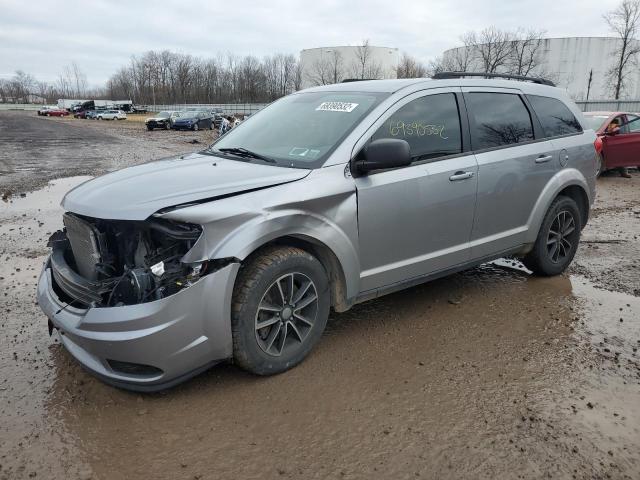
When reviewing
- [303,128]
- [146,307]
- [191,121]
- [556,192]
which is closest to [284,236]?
[146,307]

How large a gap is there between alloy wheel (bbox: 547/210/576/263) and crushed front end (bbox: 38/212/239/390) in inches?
138

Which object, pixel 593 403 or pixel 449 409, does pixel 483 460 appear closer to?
pixel 449 409

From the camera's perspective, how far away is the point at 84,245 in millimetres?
3213

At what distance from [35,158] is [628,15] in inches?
1953

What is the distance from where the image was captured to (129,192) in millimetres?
3059

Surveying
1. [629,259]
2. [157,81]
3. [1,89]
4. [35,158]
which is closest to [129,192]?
[629,259]

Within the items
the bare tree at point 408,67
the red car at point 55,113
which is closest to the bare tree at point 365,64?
the bare tree at point 408,67

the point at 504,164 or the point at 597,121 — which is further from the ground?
the point at 597,121

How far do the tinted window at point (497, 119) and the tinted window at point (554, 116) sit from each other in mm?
194

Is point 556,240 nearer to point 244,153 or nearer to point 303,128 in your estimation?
point 303,128

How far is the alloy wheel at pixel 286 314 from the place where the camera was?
317 cm

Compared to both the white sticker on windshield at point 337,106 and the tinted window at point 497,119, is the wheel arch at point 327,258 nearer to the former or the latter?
the white sticker on windshield at point 337,106

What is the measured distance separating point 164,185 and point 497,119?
2.89 m

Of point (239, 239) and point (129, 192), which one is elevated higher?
point (129, 192)
